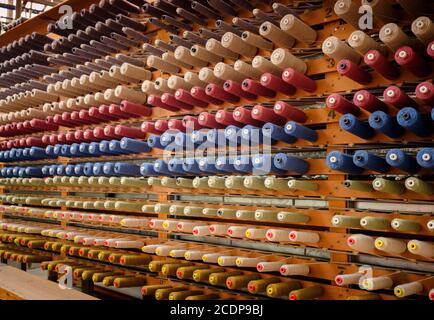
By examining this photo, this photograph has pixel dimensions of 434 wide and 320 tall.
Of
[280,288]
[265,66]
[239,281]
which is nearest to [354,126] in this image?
[265,66]

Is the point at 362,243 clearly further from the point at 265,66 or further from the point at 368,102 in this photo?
the point at 265,66

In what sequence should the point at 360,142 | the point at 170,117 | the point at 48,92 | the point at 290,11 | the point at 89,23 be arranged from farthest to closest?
the point at 48,92
the point at 89,23
the point at 170,117
the point at 290,11
the point at 360,142

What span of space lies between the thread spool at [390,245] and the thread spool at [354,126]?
0.42 meters

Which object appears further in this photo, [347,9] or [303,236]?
[303,236]

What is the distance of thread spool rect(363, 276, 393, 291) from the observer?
1771 mm

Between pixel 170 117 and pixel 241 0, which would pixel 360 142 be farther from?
pixel 170 117

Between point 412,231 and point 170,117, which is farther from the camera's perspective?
point 170,117

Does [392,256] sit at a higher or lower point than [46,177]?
lower

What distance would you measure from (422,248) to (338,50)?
837 mm

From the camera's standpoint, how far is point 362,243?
182 cm

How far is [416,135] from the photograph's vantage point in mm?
1826

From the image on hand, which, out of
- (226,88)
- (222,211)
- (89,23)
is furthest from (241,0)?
(89,23)

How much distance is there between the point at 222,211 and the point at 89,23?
1.79 meters
